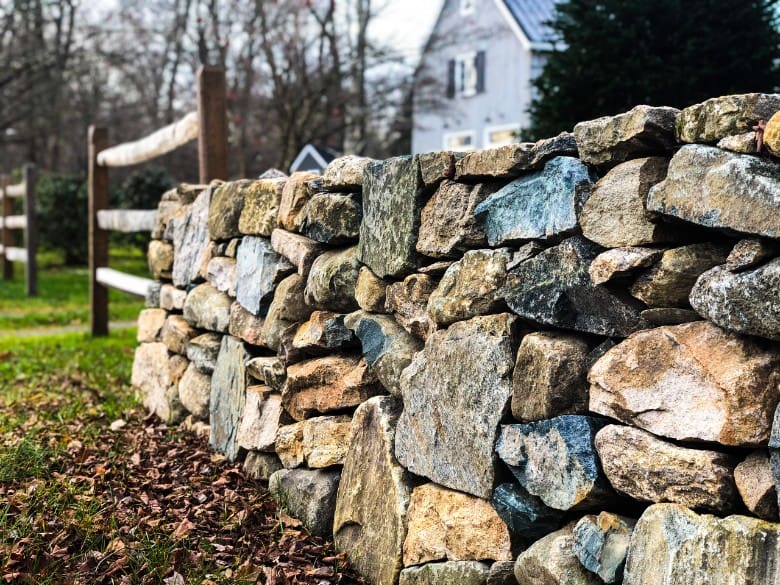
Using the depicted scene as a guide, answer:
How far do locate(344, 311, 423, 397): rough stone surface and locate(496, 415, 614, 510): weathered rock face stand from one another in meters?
0.66

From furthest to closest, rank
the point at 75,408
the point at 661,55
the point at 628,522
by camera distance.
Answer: the point at 661,55
the point at 75,408
the point at 628,522

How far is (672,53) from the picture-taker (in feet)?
22.8

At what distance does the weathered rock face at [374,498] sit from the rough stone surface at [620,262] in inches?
43.1

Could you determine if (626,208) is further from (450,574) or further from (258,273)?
(258,273)

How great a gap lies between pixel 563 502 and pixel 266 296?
6.62 feet

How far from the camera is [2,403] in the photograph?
514cm

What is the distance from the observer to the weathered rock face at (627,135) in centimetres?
203

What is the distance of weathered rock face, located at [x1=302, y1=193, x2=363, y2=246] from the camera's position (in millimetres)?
3332

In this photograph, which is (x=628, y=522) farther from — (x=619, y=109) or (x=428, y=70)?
(x=428, y=70)

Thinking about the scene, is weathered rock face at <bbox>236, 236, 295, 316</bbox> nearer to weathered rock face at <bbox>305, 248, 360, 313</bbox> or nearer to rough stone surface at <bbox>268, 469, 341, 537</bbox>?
weathered rock face at <bbox>305, 248, 360, 313</bbox>

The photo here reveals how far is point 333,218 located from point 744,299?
1.90 m

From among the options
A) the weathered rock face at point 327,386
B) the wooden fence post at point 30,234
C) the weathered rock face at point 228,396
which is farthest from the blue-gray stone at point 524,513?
the wooden fence post at point 30,234

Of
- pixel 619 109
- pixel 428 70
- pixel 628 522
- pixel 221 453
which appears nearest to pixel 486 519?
pixel 628 522

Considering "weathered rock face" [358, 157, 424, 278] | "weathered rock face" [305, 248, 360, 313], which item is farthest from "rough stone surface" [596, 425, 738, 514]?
"weathered rock face" [305, 248, 360, 313]
